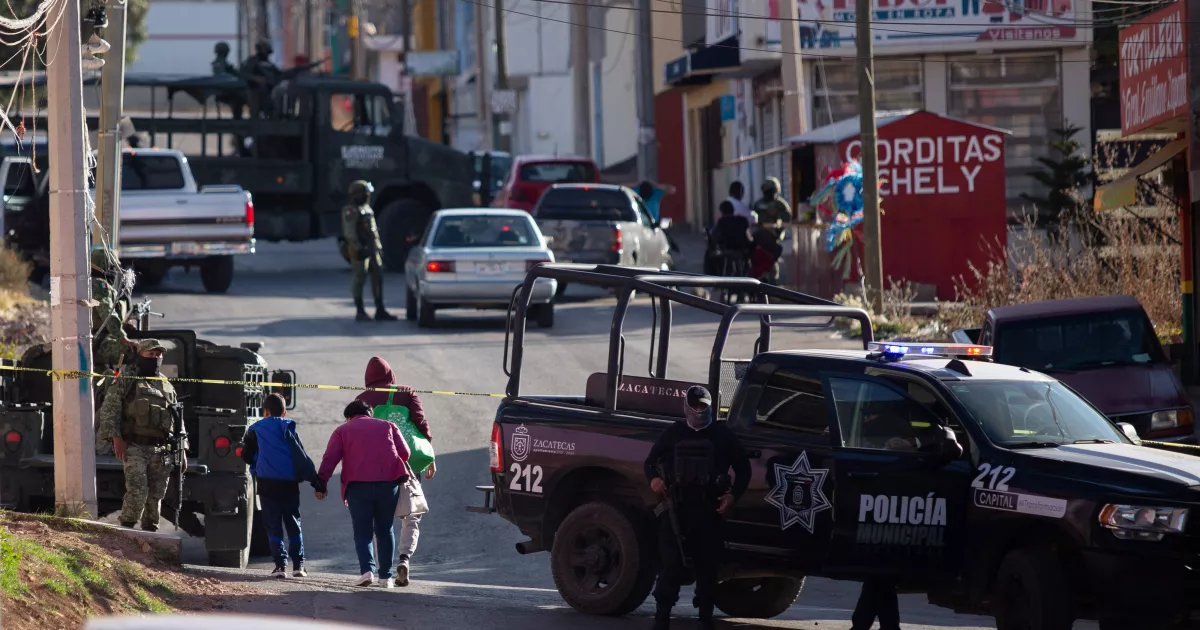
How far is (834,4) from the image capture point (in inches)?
1164

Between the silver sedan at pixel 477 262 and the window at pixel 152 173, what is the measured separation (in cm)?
490

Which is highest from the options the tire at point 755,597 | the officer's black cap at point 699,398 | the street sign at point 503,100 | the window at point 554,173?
the street sign at point 503,100

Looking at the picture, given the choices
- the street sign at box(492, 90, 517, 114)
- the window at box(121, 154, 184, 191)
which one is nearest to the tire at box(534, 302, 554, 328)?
the window at box(121, 154, 184, 191)

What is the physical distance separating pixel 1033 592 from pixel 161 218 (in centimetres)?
1796

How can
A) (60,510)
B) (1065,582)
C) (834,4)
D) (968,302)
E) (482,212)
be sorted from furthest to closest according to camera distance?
(834,4), (482,212), (968,302), (60,510), (1065,582)

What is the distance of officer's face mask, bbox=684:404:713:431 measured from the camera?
916cm

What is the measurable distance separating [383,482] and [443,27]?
197ft

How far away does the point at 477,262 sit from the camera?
21.2 m

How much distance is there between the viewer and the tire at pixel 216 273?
25438 mm

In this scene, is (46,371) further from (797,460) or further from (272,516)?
(797,460)

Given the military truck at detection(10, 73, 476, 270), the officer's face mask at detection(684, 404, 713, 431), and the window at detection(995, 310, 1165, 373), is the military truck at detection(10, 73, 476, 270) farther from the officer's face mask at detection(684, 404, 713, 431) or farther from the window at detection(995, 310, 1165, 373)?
the officer's face mask at detection(684, 404, 713, 431)

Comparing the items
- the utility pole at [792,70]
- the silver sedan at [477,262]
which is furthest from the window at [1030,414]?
the utility pole at [792,70]

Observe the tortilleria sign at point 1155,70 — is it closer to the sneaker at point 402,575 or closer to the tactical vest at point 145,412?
the sneaker at point 402,575

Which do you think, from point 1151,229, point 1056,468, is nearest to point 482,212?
point 1151,229
